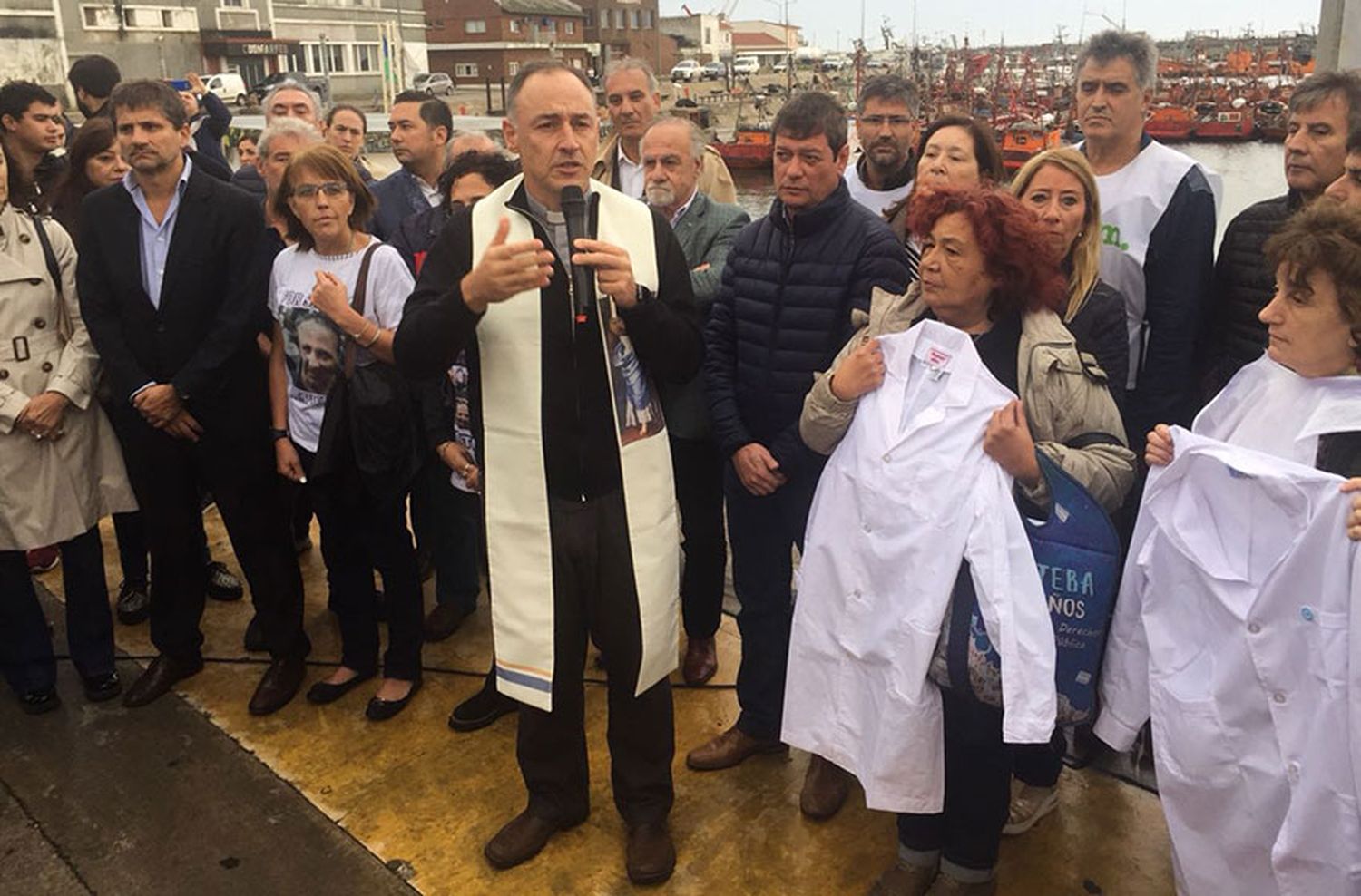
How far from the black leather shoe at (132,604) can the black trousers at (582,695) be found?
2.27 m

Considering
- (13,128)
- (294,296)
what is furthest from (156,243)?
(13,128)

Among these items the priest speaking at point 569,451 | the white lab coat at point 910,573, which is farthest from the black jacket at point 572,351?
the white lab coat at point 910,573

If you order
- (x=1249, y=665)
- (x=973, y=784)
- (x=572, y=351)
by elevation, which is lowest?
(x=973, y=784)

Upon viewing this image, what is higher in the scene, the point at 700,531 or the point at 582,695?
the point at 700,531

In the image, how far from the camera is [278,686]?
3.51 meters

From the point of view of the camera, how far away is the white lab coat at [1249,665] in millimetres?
1865

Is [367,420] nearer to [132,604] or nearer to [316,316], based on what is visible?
[316,316]

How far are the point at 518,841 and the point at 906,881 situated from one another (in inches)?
40.8

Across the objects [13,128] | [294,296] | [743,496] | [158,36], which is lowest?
[743,496]

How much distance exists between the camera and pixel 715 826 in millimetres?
2836

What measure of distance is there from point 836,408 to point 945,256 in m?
0.44

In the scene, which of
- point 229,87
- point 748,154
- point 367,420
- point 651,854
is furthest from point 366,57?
point 651,854

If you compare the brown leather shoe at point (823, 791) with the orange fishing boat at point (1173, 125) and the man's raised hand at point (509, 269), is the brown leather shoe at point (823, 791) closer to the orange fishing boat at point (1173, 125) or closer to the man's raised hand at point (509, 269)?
the man's raised hand at point (509, 269)

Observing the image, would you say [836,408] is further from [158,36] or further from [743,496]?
[158,36]
